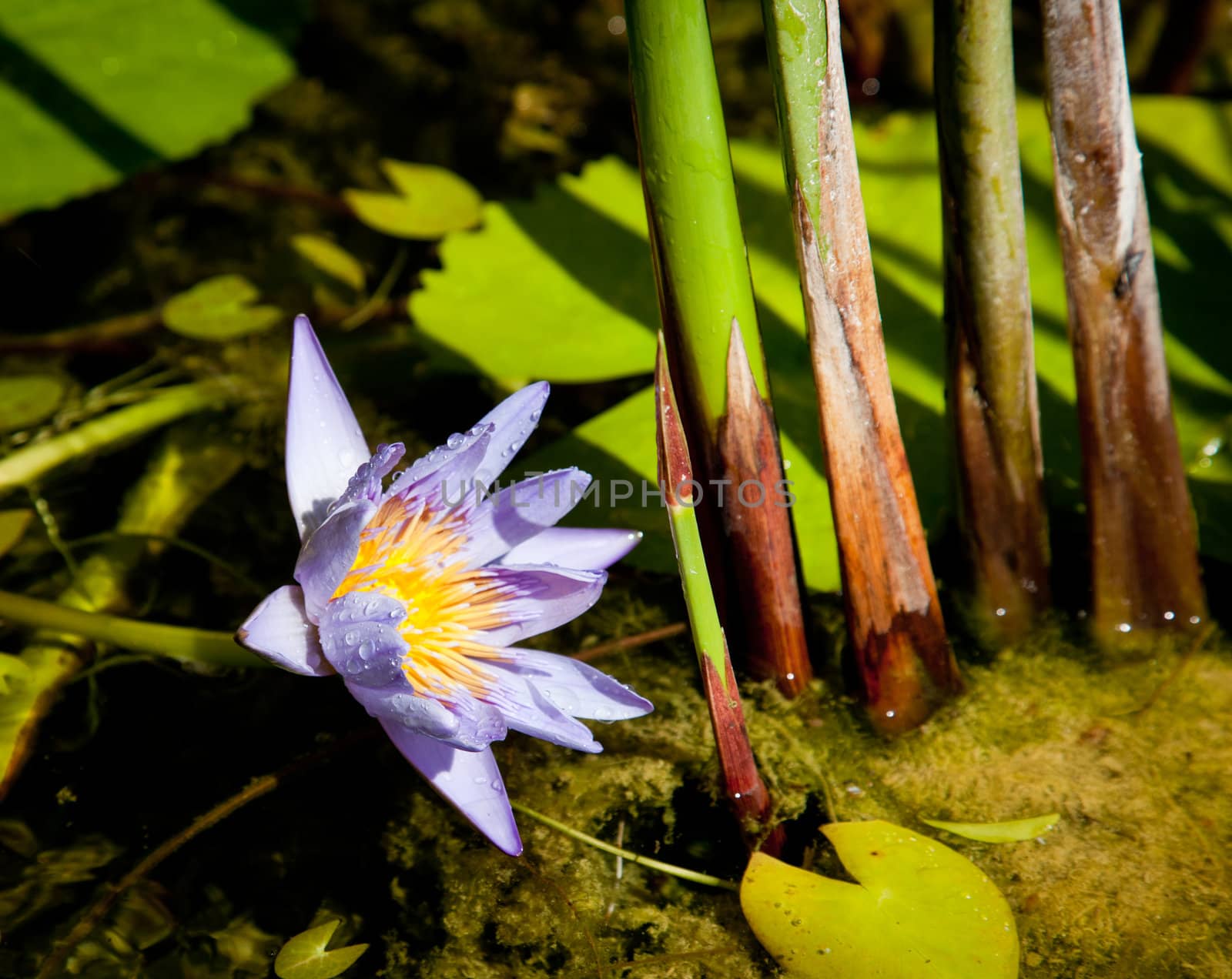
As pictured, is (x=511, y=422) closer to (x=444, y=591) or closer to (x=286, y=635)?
(x=444, y=591)

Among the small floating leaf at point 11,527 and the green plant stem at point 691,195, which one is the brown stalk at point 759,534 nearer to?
the green plant stem at point 691,195

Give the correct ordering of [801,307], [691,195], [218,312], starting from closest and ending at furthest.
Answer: [691,195] < [801,307] < [218,312]

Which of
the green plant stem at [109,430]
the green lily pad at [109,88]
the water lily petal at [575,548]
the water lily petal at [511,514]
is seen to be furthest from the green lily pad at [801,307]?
the green lily pad at [109,88]

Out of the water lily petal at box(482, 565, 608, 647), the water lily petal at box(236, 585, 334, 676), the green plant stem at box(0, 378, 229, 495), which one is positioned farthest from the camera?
the green plant stem at box(0, 378, 229, 495)

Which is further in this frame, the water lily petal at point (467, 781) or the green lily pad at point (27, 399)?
the green lily pad at point (27, 399)

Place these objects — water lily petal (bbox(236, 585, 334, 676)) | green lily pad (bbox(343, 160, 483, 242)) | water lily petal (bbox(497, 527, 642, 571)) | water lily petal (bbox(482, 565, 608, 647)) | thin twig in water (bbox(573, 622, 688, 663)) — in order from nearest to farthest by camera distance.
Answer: water lily petal (bbox(236, 585, 334, 676))
water lily petal (bbox(482, 565, 608, 647))
water lily petal (bbox(497, 527, 642, 571))
thin twig in water (bbox(573, 622, 688, 663))
green lily pad (bbox(343, 160, 483, 242))

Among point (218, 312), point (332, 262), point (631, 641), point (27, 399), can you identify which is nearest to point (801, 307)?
point (631, 641)

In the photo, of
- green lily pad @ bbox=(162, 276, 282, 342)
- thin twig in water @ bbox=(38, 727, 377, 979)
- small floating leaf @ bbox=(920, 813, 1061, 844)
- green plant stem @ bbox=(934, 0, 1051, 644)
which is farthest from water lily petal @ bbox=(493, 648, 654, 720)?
green lily pad @ bbox=(162, 276, 282, 342)

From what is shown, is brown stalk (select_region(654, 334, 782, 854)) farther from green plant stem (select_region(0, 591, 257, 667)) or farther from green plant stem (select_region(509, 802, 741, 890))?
green plant stem (select_region(0, 591, 257, 667))
